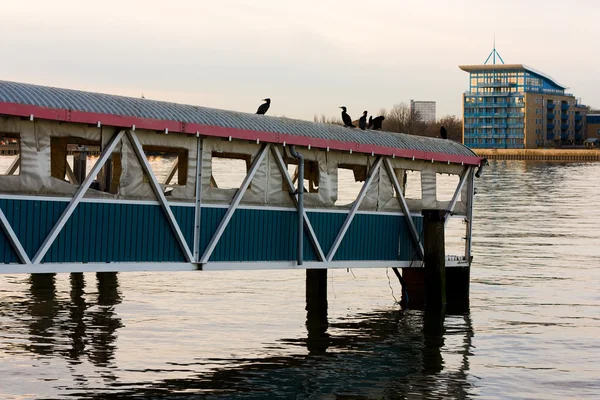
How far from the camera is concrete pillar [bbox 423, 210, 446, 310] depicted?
29578 millimetres

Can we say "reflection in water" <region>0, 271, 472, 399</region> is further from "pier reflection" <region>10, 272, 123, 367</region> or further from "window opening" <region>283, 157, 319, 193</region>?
"window opening" <region>283, 157, 319, 193</region>

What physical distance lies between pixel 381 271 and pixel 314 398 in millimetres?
22321

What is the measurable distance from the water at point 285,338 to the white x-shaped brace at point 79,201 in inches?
105

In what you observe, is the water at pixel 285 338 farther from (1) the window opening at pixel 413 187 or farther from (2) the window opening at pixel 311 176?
(1) the window opening at pixel 413 187

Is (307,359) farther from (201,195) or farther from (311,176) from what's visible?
(311,176)

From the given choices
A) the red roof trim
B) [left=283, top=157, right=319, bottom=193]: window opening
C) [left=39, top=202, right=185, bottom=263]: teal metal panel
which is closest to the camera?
the red roof trim

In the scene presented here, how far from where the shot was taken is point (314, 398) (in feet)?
69.8

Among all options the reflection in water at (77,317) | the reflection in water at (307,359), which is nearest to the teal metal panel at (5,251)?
the reflection in water at (307,359)

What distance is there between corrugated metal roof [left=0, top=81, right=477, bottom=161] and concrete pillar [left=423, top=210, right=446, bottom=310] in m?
2.14

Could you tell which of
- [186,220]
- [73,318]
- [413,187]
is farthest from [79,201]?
[413,187]

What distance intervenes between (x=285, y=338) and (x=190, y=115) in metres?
6.88

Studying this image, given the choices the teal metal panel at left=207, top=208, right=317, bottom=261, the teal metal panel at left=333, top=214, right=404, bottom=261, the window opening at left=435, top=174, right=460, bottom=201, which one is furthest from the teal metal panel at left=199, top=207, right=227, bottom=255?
the window opening at left=435, top=174, right=460, bottom=201

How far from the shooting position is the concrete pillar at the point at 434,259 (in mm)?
29578

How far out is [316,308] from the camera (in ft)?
104
